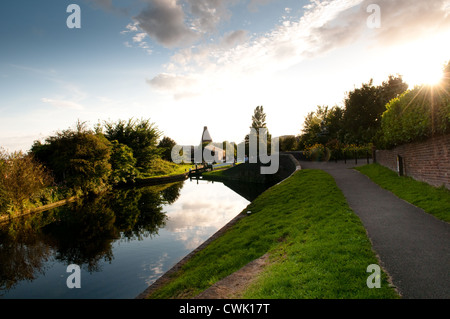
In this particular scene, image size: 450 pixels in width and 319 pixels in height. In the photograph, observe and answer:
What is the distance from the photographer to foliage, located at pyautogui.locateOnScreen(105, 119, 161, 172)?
39.7 metres

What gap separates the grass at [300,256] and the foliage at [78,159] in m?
20.2

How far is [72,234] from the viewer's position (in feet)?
45.4

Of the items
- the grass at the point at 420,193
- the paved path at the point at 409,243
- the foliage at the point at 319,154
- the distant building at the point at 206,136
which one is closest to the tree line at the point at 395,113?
the grass at the point at 420,193

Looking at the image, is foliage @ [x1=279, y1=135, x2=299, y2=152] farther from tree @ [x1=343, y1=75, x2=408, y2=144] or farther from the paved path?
the paved path

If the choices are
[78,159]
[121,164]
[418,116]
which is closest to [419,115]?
[418,116]

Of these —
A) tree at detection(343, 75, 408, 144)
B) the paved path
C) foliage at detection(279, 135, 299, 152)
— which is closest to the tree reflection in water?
the paved path

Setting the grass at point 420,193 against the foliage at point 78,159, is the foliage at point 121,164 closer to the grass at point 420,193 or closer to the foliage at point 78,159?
the foliage at point 78,159

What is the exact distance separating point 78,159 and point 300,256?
971 inches

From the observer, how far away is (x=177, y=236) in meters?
13.6

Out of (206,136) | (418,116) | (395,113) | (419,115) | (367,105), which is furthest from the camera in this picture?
(206,136)

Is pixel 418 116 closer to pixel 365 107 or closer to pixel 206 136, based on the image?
pixel 365 107

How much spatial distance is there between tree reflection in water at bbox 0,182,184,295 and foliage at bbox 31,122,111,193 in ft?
13.8
